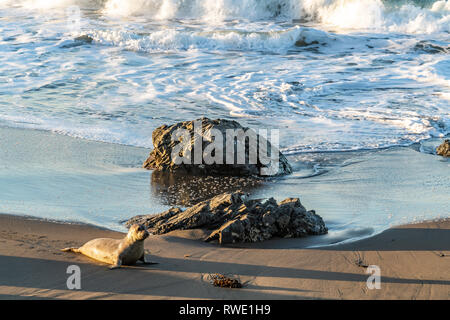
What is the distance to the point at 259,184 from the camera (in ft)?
22.2

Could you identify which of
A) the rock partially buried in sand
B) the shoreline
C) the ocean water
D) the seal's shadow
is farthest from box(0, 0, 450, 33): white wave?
the rock partially buried in sand

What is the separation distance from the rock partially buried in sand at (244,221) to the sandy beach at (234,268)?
0.11 meters

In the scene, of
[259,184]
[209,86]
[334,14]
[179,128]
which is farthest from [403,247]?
[334,14]

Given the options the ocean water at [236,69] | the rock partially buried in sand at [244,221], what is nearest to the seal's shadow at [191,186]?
the rock partially buried in sand at [244,221]

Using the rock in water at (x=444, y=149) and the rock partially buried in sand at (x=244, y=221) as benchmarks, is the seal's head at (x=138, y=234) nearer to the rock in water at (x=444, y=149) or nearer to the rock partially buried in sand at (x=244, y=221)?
the rock partially buried in sand at (x=244, y=221)

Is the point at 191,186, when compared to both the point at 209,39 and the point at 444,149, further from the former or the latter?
the point at 209,39

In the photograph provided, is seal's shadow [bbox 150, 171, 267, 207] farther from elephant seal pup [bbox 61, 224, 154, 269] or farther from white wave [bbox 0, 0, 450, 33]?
white wave [bbox 0, 0, 450, 33]

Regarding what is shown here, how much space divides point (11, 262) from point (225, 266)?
1647 mm

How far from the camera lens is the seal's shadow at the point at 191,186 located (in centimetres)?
627

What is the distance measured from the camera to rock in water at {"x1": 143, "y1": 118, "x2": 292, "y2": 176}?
23.1ft

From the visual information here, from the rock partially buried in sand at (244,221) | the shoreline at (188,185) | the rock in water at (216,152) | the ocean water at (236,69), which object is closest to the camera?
the rock partially buried in sand at (244,221)

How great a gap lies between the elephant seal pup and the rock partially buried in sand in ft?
2.34

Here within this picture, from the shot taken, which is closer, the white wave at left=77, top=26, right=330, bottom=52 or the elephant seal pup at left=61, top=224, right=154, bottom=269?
the elephant seal pup at left=61, top=224, right=154, bottom=269

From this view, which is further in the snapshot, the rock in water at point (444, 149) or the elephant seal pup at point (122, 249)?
the rock in water at point (444, 149)
